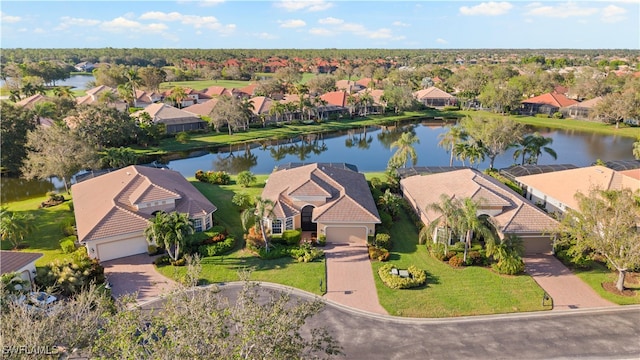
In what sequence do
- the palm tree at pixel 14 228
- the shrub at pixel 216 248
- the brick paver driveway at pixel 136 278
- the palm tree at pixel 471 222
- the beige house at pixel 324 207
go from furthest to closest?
the beige house at pixel 324 207, the shrub at pixel 216 248, the palm tree at pixel 14 228, the palm tree at pixel 471 222, the brick paver driveway at pixel 136 278

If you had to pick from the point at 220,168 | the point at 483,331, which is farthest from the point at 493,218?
the point at 220,168

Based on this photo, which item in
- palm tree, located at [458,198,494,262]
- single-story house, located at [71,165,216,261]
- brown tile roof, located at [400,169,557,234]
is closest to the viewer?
palm tree, located at [458,198,494,262]

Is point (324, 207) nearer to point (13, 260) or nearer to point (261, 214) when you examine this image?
point (261, 214)

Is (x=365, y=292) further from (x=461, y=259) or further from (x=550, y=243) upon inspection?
(x=550, y=243)

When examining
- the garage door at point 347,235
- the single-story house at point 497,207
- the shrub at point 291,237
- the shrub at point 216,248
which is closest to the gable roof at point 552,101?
the single-story house at point 497,207

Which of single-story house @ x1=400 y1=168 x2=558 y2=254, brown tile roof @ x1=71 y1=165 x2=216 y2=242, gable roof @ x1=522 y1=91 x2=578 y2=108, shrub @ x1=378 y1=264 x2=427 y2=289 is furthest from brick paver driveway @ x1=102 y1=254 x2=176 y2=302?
gable roof @ x1=522 y1=91 x2=578 y2=108

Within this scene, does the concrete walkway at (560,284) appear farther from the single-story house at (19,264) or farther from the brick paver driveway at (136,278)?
the single-story house at (19,264)

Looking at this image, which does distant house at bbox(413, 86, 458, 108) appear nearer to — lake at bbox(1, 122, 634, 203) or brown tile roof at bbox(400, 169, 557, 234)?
lake at bbox(1, 122, 634, 203)
